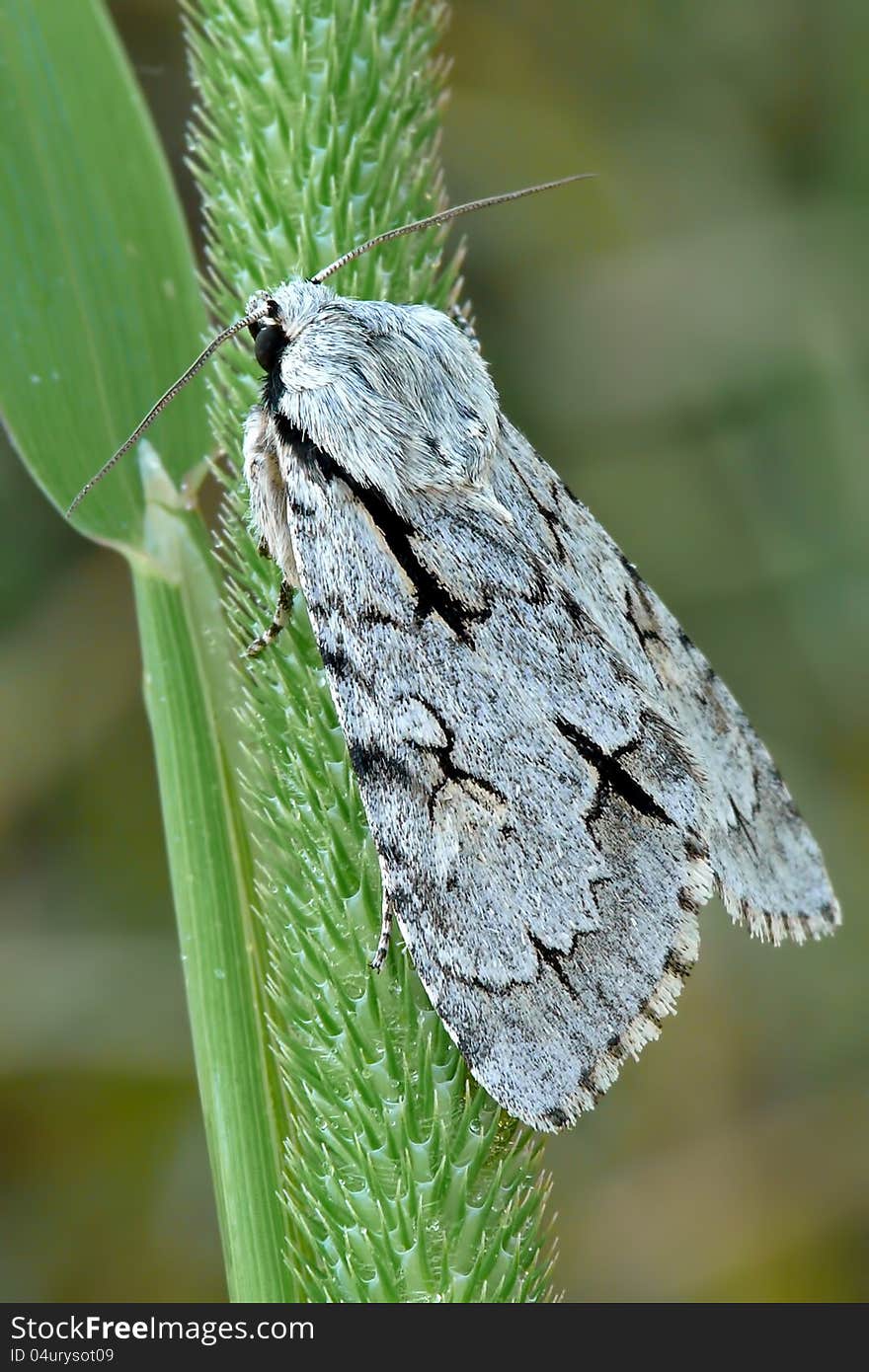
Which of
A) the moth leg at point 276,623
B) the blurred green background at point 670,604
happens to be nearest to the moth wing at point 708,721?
the moth leg at point 276,623

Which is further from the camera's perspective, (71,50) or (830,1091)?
(830,1091)

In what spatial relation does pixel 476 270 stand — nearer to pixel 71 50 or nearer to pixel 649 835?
pixel 71 50

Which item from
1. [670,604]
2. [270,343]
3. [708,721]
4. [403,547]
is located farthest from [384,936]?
[670,604]

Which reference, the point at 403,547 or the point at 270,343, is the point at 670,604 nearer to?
the point at 403,547

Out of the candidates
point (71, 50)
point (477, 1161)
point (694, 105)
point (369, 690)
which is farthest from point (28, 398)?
point (694, 105)

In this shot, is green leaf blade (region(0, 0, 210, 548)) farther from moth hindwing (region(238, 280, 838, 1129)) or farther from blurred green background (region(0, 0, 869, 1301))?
blurred green background (region(0, 0, 869, 1301))
